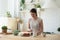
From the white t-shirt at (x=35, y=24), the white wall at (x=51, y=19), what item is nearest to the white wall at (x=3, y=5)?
the white wall at (x=51, y=19)

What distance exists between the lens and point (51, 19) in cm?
452

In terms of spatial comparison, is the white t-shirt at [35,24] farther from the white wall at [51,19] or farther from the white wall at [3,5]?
the white wall at [3,5]

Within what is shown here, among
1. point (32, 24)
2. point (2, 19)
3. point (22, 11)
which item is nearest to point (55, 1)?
point (22, 11)

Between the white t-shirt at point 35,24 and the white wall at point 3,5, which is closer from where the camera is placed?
the white t-shirt at point 35,24

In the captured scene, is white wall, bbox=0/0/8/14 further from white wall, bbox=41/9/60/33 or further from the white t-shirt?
the white t-shirt

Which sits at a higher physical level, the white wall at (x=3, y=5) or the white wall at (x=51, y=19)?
the white wall at (x=3, y=5)

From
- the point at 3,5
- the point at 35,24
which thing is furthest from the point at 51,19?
the point at 3,5

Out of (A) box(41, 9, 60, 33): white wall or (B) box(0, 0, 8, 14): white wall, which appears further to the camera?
(B) box(0, 0, 8, 14): white wall

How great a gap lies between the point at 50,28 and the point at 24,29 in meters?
0.72

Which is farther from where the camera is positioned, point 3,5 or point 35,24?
point 3,5

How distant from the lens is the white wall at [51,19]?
176 inches

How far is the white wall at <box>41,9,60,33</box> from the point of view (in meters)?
4.46

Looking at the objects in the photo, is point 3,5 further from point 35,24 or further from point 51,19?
point 35,24

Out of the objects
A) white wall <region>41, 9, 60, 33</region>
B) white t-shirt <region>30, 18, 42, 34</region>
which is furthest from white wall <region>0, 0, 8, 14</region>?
white t-shirt <region>30, 18, 42, 34</region>
